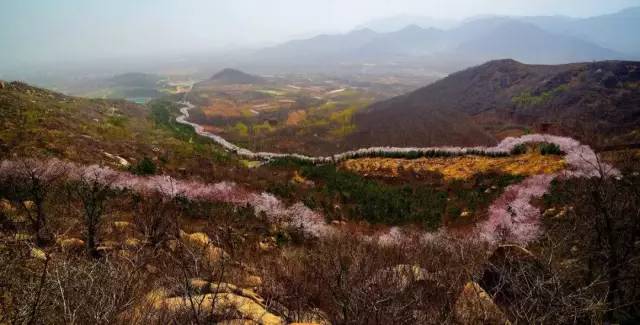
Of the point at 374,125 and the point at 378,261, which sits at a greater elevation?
the point at 378,261

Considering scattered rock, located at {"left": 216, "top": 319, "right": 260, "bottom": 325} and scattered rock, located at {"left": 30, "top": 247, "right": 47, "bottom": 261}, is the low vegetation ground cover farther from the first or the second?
scattered rock, located at {"left": 216, "top": 319, "right": 260, "bottom": 325}

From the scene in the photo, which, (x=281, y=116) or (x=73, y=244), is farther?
(x=281, y=116)

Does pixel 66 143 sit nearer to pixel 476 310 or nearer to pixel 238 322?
pixel 238 322

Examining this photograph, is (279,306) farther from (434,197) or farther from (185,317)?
(434,197)

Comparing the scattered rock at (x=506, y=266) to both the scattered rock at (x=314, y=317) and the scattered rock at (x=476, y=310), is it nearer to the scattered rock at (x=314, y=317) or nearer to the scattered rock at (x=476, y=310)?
the scattered rock at (x=476, y=310)

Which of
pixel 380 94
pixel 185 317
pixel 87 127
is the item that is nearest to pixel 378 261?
pixel 185 317

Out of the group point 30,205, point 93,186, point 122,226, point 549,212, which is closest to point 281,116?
point 549,212
